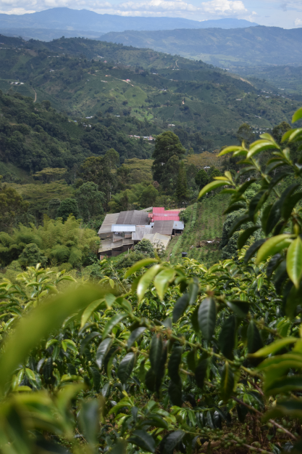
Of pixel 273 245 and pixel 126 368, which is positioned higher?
pixel 273 245

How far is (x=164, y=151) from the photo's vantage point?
27859mm

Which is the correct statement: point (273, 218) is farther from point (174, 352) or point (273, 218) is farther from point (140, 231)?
point (140, 231)

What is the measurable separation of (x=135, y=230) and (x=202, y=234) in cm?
398

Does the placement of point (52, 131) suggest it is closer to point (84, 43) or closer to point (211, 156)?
point (211, 156)

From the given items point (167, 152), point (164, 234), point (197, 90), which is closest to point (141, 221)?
point (164, 234)

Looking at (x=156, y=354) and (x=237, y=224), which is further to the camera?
(x=237, y=224)

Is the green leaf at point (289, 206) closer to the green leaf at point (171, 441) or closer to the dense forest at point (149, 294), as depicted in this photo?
the dense forest at point (149, 294)

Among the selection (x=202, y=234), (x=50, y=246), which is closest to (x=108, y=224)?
(x=50, y=246)

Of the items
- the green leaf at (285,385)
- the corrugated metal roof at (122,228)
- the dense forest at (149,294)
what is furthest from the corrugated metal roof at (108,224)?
the green leaf at (285,385)

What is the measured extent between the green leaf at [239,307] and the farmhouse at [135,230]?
632 inches

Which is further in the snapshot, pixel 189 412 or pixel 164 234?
pixel 164 234

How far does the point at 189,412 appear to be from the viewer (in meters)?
1.07

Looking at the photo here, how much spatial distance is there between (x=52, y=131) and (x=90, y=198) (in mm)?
28840

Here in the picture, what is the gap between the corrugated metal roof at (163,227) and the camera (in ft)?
61.3
